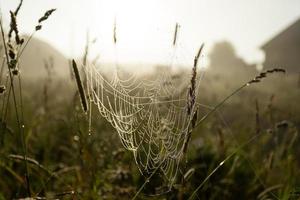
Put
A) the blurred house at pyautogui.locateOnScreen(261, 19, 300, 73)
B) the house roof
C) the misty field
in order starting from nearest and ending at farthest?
the misty field, the blurred house at pyautogui.locateOnScreen(261, 19, 300, 73), the house roof

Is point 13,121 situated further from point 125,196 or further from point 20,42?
point 20,42

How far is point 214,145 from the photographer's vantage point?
12.3 ft

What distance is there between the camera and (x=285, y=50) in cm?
3506

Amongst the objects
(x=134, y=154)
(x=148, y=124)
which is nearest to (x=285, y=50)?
(x=148, y=124)

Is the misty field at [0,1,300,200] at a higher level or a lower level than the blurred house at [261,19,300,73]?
lower

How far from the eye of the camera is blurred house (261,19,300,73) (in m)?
34.1

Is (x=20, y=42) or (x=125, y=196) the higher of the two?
(x=20, y=42)

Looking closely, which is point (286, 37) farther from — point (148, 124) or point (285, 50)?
point (148, 124)

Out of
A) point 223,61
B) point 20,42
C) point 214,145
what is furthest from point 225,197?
point 223,61

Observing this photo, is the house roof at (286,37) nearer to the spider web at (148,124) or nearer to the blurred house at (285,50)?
the blurred house at (285,50)

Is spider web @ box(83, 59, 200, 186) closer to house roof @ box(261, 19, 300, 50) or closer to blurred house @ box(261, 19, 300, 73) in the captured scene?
blurred house @ box(261, 19, 300, 73)

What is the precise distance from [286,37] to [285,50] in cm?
112

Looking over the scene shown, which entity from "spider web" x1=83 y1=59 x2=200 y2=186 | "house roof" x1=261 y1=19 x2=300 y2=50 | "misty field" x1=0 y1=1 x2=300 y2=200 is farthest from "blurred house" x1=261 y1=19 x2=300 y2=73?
"spider web" x1=83 y1=59 x2=200 y2=186

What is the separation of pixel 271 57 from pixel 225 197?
34599 millimetres
